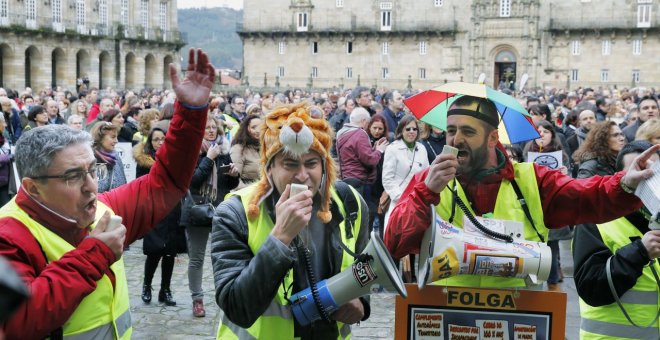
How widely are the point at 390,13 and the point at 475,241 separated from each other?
55.5 m

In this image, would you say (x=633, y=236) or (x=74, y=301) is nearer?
(x=74, y=301)

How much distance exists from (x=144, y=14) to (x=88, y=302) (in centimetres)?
5480

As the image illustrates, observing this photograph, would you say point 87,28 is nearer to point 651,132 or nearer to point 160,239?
point 160,239

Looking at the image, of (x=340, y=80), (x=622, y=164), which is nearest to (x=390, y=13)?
(x=340, y=80)

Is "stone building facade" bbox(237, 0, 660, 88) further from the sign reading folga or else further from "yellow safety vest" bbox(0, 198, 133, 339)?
"yellow safety vest" bbox(0, 198, 133, 339)

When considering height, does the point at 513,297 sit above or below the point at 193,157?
below

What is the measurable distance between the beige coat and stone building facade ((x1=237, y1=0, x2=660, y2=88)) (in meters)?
47.1

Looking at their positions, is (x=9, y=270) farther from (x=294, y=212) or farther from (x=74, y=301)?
(x=294, y=212)

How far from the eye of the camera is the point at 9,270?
1.25 m

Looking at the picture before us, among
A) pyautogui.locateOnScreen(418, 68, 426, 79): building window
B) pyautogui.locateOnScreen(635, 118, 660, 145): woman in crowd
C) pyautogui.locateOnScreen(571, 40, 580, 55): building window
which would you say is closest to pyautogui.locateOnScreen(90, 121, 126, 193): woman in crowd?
pyautogui.locateOnScreen(635, 118, 660, 145): woman in crowd

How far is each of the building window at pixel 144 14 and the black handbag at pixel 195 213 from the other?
4997 centimetres

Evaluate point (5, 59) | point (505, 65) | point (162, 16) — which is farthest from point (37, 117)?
point (505, 65)

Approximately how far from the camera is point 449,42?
5619cm

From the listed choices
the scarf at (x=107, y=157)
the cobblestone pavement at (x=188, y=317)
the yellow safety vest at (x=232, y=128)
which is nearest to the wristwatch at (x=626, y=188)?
the cobblestone pavement at (x=188, y=317)
